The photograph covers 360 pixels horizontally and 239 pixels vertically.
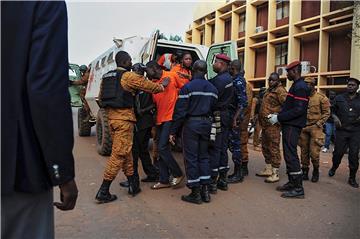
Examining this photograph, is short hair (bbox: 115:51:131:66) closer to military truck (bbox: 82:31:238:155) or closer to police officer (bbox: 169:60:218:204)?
police officer (bbox: 169:60:218:204)

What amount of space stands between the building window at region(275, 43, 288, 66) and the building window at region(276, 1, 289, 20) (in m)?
1.38

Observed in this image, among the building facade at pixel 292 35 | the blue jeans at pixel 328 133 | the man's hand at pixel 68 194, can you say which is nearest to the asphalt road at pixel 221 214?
the man's hand at pixel 68 194

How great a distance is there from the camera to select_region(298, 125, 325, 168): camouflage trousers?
646 cm

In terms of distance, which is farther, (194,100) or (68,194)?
(194,100)

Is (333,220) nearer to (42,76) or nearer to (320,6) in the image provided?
(42,76)

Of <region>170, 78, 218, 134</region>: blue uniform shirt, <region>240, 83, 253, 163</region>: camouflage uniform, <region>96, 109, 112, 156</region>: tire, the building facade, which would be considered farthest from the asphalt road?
the building facade

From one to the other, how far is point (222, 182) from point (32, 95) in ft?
14.6

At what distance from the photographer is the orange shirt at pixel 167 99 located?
574 cm

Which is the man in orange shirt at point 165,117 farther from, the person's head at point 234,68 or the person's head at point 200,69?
the person's head at point 234,68

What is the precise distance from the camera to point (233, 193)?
556 cm

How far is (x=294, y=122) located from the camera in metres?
5.40

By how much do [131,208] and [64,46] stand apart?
334 cm

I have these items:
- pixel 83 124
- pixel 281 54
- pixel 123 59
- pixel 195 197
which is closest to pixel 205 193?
pixel 195 197

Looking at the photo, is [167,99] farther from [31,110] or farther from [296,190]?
[31,110]
